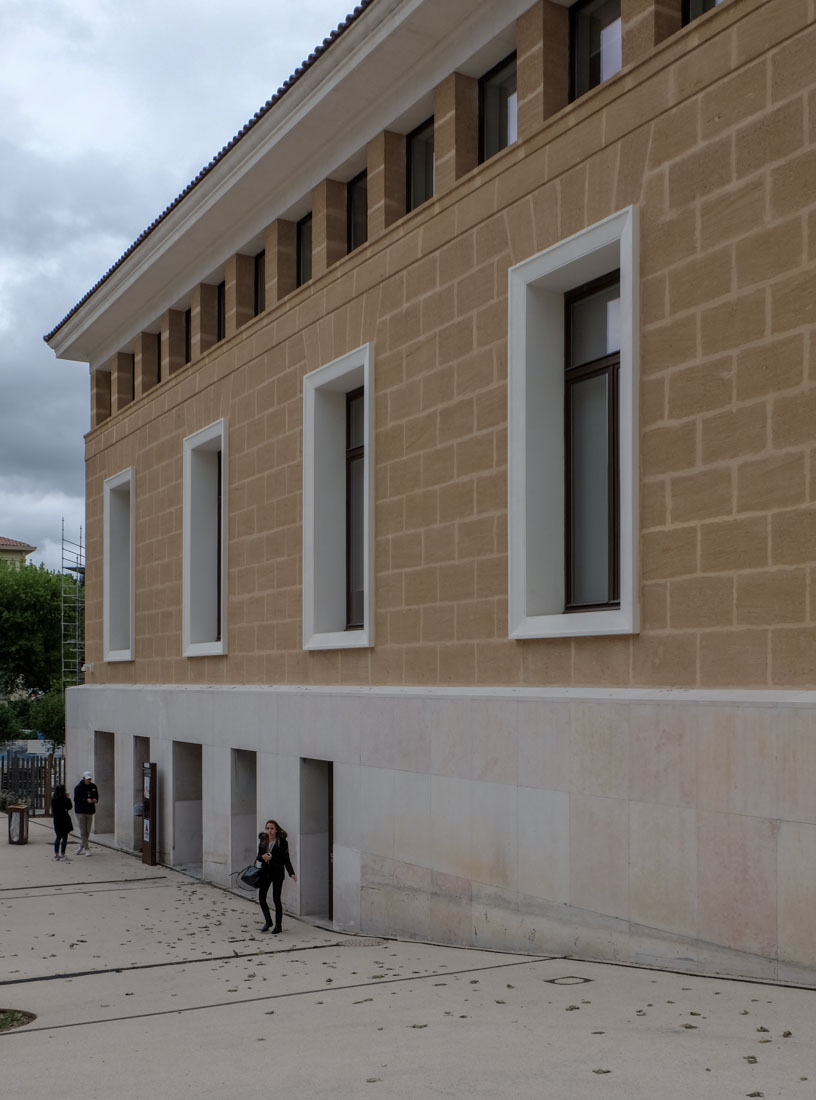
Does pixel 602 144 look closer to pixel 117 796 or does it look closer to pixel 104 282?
pixel 104 282

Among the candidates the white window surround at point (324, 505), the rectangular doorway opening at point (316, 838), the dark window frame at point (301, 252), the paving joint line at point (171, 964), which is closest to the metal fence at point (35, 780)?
the rectangular doorway opening at point (316, 838)

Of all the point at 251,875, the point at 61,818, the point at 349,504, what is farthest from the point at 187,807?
the point at 349,504

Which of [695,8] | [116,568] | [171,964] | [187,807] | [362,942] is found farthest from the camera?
[116,568]

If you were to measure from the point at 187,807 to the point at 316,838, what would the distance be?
20.8ft

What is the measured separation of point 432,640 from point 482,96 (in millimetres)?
6664

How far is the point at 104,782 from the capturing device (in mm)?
28797

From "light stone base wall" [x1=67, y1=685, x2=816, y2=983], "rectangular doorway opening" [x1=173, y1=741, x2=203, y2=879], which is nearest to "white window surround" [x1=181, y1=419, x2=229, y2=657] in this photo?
"rectangular doorway opening" [x1=173, y1=741, x2=203, y2=879]

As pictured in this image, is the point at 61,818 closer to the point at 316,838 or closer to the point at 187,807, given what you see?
the point at 187,807

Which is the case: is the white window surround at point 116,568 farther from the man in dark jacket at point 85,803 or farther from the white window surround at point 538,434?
the white window surround at point 538,434

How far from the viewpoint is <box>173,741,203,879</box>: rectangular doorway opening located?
2323 cm

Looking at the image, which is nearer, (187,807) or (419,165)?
(419,165)

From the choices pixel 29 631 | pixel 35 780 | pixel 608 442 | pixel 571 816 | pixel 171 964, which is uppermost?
pixel 608 442

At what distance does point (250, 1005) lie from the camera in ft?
34.6

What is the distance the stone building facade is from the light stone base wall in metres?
0.04
